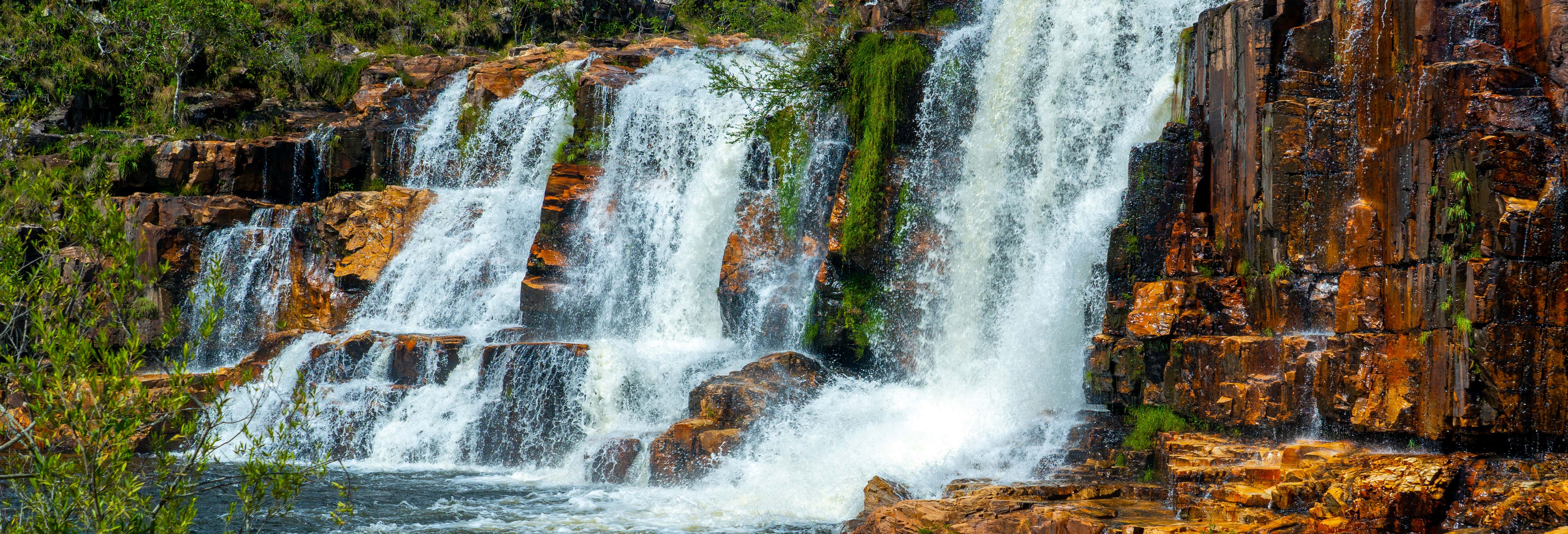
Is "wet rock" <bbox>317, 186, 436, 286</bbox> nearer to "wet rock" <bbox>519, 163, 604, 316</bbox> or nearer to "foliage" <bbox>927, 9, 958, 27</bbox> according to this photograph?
"wet rock" <bbox>519, 163, 604, 316</bbox>

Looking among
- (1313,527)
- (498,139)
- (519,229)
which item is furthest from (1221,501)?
(498,139)

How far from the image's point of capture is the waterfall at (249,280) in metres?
23.3

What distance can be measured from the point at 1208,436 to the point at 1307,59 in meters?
4.21

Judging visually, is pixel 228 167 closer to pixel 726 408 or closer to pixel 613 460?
pixel 613 460

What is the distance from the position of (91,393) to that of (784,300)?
503 inches

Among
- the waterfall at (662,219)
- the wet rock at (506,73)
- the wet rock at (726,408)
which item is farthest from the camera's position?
the wet rock at (506,73)

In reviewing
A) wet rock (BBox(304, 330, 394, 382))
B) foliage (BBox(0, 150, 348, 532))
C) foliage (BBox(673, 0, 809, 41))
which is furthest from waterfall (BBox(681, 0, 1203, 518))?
wet rock (BBox(304, 330, 394, 382))

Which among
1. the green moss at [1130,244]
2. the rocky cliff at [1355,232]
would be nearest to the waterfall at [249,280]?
the rocky cliff at [1355,232]

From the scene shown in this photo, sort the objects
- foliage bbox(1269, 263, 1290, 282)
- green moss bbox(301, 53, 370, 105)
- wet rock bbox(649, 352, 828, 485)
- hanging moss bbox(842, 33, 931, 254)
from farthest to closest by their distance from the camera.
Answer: green moss bbox(301, 53, 370, 105), hanging moss bbox(842, 33, 931, 254), wet rock bbox(649, 352, 828, 485), foliage bbox(1269, 263, 1290, 282)

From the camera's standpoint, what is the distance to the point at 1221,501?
9242 mm

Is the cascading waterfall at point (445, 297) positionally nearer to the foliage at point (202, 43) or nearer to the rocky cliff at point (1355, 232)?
the foliage at point (202, 43)

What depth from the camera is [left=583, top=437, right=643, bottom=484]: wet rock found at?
14.7 meters

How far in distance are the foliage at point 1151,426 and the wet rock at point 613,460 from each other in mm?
6348

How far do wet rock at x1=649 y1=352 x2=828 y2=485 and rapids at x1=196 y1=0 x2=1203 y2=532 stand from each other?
249 millimetres
